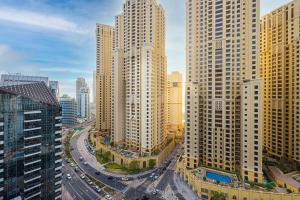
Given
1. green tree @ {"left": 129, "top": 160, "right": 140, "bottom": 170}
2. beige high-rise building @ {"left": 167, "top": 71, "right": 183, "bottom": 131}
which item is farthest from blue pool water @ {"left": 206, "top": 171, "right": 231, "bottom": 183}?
beige high-rise building @ {"left": 167, "top": 71, "right": 183, "bottom": 131}

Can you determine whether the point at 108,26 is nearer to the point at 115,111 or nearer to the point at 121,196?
the point at 115,111

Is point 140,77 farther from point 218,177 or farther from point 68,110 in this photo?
point 68,110

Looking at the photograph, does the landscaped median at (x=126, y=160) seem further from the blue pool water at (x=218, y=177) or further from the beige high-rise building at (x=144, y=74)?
the blue pool water at (x=218, y=177)

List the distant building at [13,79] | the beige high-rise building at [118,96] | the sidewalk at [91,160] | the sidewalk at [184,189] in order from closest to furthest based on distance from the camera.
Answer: the distant building at [13,79]
the sidewalk at [184,189]
the sidewalk at [91,160]
the beige high-rise building at [118,96]

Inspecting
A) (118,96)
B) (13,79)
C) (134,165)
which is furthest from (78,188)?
(118,96)

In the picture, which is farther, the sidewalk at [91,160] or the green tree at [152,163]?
the green tree at [152,163]

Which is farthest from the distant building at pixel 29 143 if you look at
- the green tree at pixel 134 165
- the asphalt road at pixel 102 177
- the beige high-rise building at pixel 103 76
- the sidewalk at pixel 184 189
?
the beige high-rise building at pixel 103 76

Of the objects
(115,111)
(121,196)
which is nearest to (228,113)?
(121,196)
